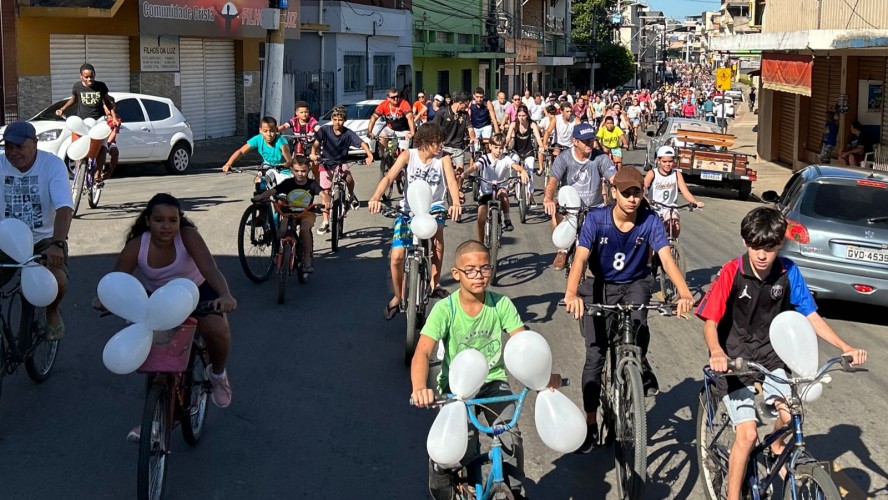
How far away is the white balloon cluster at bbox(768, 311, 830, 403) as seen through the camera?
4688 mm

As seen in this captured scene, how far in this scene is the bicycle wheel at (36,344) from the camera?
23.3ft

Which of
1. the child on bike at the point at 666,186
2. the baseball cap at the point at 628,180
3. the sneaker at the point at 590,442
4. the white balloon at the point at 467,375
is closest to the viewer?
the white balloon at the point at 467,375

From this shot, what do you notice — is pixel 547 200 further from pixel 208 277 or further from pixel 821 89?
pixel 821 89

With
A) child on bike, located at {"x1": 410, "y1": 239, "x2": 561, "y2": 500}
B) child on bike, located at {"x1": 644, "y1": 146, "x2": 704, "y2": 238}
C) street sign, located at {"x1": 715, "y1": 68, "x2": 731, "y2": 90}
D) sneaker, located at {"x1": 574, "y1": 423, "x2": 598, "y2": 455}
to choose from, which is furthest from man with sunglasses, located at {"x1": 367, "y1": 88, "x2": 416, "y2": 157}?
street sign, located at {"x1": 715, "y1": 68, "x2": 731, "y2": 90}

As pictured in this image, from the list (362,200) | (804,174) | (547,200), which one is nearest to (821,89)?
(362,200)

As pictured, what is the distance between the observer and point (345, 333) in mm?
9336

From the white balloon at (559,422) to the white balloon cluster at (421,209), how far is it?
12.7 ft

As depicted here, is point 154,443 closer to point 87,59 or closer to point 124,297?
point 124,297

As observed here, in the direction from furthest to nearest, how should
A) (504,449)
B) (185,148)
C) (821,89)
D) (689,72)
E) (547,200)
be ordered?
(689,72) → (821,89) → (185,148) → (547,200) → (504,449)

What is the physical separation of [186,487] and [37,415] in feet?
5.56

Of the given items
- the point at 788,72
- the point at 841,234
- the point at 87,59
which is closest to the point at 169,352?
the point at 841,234

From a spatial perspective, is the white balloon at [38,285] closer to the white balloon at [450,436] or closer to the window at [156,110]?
the white balloon at [450,436]

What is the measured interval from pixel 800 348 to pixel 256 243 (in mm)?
7280

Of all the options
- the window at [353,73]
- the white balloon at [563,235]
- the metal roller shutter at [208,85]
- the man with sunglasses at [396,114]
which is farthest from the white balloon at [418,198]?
the window at [353,73]
